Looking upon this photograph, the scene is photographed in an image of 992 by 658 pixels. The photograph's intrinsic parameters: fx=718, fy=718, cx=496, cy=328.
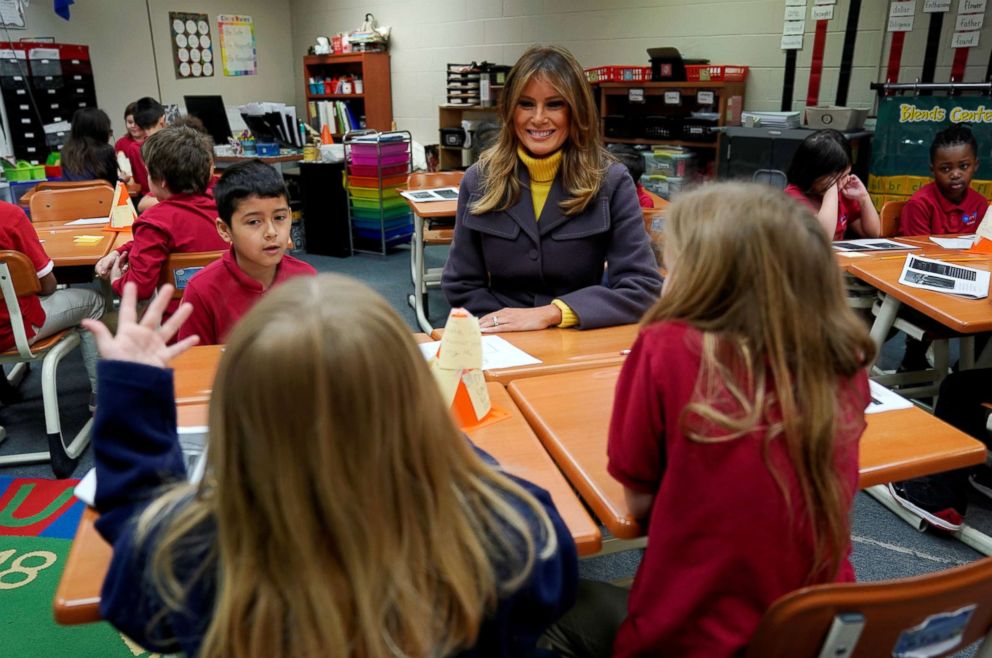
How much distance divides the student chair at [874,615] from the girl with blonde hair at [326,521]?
0.87ft

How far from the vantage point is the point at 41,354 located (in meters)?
2.42

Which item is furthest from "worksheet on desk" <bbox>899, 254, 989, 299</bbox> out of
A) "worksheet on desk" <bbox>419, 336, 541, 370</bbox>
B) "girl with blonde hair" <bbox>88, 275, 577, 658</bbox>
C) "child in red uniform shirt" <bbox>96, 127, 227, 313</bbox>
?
"child in red uniform shirt" <bbox>96, 127, 227, 313</bbox>

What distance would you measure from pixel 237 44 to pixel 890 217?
6.24m

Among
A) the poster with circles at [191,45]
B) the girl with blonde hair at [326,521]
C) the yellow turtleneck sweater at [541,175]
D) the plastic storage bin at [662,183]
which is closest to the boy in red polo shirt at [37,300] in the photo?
the yellow turtleneck sweater at [541,175]

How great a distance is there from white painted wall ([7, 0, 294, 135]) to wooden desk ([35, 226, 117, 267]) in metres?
3.35

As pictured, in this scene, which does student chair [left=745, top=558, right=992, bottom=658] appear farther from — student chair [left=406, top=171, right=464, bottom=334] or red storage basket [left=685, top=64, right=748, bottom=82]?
red storage basket [left=685, top=64, right=748, bottom=82]

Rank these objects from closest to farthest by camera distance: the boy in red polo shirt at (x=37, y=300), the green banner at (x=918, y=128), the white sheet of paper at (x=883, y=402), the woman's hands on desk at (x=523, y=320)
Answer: the white sheet of paper at (x=883, y=402) → the woman's hands on desk at (x=523, y=320) → the boy in red polo shirt at (x=37, y=300) → the green banner at (x=918, y=128)

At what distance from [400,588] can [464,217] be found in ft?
4.28

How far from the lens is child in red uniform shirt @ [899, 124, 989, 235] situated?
3.07m

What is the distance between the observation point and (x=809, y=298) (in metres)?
0.87

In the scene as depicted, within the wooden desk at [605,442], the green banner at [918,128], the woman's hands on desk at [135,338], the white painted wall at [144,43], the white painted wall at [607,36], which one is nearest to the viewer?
the woman's hands on desk at [135,338]

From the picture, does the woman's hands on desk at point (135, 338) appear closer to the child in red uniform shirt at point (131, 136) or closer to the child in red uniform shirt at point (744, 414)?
the child in red uniform shirt at point (744, 414)

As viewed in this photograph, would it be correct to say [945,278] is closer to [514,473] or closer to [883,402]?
[883,402]

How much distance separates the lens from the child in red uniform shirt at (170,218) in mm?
2385
